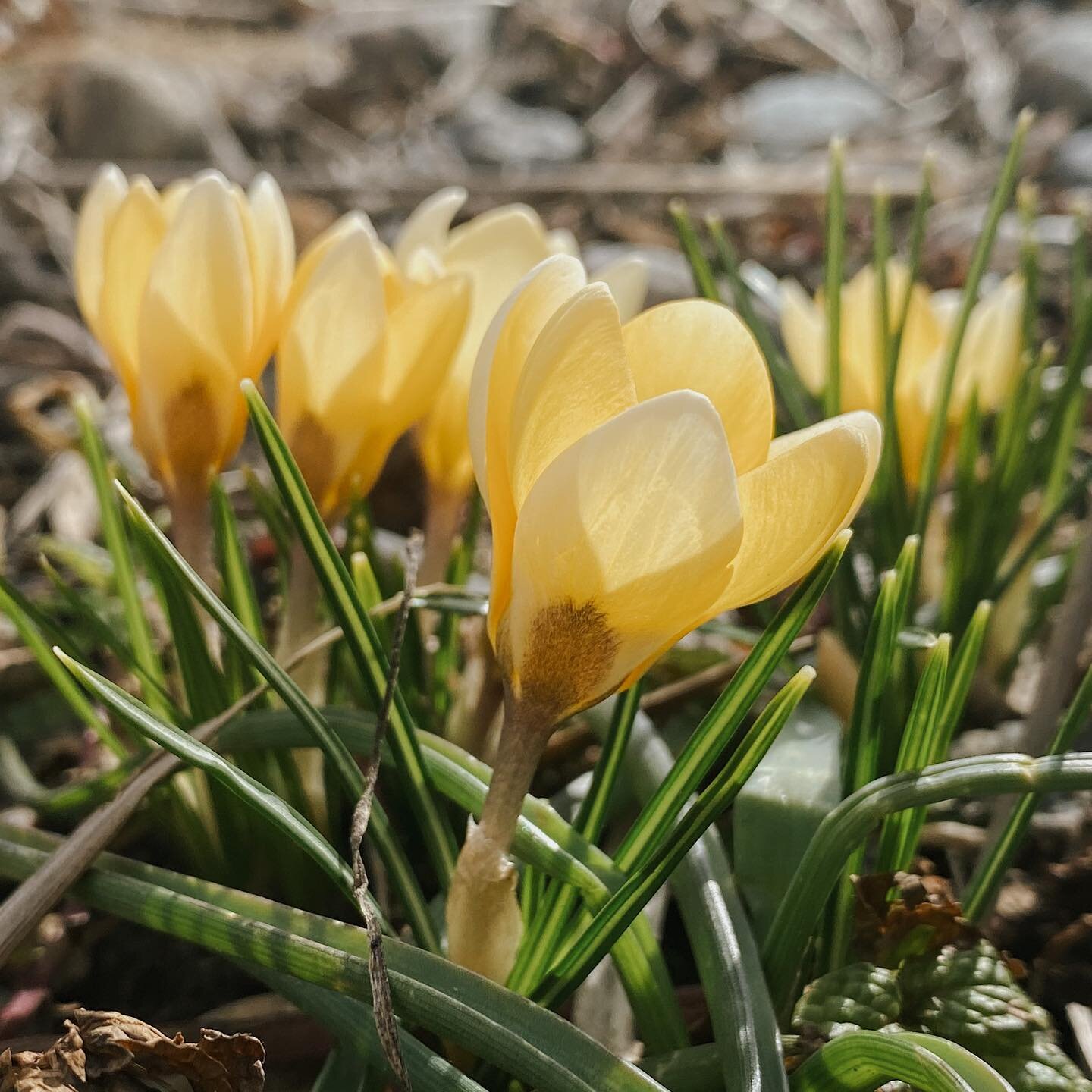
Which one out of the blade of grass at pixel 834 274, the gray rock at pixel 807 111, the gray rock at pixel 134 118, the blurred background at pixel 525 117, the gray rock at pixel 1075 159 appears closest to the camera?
the blade of grass at pixel 834 274

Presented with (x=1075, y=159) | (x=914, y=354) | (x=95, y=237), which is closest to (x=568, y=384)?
(x=95, y=237)

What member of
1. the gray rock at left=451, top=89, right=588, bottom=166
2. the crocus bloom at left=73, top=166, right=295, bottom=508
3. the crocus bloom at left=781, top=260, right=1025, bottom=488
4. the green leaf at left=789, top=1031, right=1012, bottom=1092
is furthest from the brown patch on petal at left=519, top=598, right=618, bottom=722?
the gray rock at left=451, top=89, right=588, bottom=166

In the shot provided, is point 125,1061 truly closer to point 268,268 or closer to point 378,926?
point 378,926

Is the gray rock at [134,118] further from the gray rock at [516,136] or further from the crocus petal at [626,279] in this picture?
the crocus petal at [626,279]

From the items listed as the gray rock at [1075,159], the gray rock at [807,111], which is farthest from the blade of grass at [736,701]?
the gray rock at [807,111]

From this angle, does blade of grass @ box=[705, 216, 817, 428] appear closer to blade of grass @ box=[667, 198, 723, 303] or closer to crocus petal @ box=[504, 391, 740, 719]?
blade of grass @ box=[667, 198, 723, 303]

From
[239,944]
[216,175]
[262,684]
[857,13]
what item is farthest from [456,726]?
[857,13]

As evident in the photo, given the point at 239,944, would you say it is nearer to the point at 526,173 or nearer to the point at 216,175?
the point at 216,175
